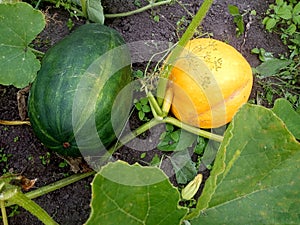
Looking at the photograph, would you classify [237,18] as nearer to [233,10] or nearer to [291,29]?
[233,10]

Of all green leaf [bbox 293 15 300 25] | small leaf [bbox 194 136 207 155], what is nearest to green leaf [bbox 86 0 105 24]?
small leaf [bbox 194 136 207 155]

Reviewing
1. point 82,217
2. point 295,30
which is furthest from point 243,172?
point 295,30

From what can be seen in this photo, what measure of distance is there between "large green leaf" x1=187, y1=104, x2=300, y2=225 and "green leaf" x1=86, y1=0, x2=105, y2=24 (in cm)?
94

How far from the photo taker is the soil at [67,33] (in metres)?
2.23

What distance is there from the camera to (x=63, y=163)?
227 centimetres

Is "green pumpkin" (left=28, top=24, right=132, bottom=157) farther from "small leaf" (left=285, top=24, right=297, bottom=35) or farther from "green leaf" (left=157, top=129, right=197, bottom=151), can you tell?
"small leaf" (left=285, top=24, right=297, bottom=35)

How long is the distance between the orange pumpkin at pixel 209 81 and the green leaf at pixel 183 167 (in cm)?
17

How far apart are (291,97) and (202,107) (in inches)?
19.9

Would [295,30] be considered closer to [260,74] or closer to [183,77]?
[260,74]

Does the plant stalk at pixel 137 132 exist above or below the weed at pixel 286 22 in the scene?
below

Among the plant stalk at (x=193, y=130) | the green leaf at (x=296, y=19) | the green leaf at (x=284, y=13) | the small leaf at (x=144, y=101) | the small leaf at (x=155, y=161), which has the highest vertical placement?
the green leaf at (x=284, y=13)

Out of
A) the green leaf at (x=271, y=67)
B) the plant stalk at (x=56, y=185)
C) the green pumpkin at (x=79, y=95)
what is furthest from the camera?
the green leaf at (x=271, y=67)

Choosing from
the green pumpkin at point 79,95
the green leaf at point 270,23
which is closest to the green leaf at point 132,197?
the green pumpkin at point 79,95

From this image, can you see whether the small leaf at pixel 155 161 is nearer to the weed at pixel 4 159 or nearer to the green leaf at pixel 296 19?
the weed at pixel 4 159
